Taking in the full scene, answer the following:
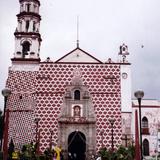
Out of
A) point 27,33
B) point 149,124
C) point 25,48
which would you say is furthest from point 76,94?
point 149,124

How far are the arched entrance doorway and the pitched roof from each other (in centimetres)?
750

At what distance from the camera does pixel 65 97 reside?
3638 centimetres

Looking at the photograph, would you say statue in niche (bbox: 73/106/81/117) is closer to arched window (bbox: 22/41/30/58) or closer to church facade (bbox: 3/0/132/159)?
church facade (bbox: 3/0/132/159)

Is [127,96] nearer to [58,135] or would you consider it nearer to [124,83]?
[124,83]

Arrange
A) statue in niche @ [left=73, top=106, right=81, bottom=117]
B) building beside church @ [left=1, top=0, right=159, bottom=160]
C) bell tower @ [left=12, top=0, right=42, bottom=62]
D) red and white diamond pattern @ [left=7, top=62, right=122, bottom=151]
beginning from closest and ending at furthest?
building beside church @ [left=1, top=0, right=159, bottom=160]
red and white diamond pattern @ [left=7, top=62, right=122, bottom=151]
statue in niche @ [left=73, top=106, right=81, bottom=117]
bell tower @ [left=12, top=0, right=42, bottom=62]

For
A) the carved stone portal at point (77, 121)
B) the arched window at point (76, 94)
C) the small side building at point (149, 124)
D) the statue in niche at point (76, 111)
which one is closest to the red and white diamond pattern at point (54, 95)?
the carved stone portal at point (77, 121)

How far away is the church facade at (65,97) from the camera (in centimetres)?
3541

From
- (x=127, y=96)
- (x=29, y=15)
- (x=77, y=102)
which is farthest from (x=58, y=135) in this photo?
(x=29, y=15)

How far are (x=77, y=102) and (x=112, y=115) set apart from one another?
3749mm

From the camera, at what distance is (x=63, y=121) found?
35.5m

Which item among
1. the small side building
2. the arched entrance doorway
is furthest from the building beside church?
the small side building

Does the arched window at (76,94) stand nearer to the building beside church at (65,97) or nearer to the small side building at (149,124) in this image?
the building beside church at (65,97)

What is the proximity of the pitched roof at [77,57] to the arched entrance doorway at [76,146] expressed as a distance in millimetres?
7497

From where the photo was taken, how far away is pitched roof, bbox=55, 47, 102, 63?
37.6m
